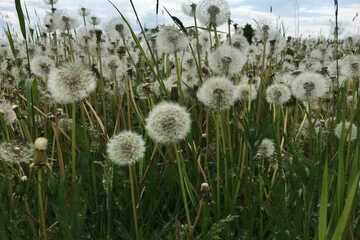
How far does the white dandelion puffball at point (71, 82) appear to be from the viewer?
1956 mm

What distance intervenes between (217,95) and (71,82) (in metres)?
0.60

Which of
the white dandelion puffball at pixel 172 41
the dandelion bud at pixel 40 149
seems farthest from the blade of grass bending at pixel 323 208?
the white dandelion puffball at pixel 172 41

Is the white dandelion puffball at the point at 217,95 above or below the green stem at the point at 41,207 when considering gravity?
above

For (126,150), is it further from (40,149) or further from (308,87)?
(308,87)

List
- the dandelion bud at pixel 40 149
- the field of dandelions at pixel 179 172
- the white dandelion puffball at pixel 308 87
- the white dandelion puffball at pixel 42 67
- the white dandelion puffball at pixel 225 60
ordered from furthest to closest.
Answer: the white dandelion puffball at pixel 42 67
the white dandelion puffball at pixel 308 87
the white dandelion puffball at pixel 225 60
the field of dandelions at pixel 179 172
the dandelion bud at pixel 40 149

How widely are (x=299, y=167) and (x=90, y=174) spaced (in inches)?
36.7

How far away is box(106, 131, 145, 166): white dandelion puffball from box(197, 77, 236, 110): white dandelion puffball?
1.41 feet

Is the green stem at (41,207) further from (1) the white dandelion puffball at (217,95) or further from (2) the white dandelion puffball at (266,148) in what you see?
(2) the white dandelion puffball at (266,148)

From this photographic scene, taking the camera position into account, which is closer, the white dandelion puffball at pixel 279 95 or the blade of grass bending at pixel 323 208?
the blade of grass bending at pixel 323 208

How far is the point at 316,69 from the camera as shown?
3787mm

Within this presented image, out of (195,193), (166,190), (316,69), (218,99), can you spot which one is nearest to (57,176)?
(166,190)

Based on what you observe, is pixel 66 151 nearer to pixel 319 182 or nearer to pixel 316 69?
pixel 319 182

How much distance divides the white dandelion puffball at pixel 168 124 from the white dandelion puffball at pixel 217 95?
0.30 meters

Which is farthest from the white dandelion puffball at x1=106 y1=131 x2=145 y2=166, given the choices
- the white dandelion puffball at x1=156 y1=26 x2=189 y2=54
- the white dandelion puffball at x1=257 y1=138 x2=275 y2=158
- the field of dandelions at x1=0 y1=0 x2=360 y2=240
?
the white dandelion puffball at x1=156 y1=26 x2=189 y2=54
